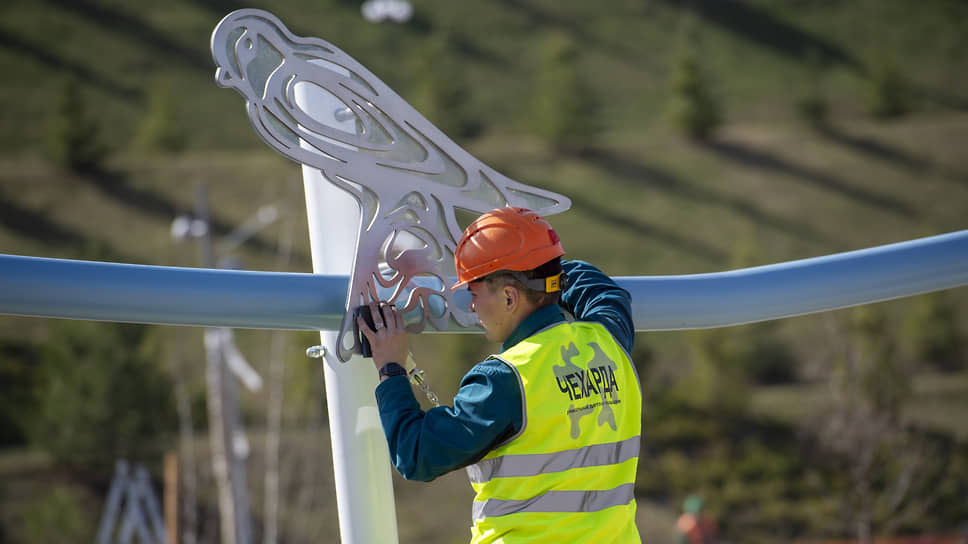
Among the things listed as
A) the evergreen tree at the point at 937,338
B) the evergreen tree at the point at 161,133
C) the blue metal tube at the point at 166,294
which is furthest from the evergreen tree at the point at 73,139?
the blue metal tube at the point at 166,294

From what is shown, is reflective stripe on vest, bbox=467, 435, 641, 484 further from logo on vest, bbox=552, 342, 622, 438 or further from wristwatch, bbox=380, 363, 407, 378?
wristwatch, bbox=380, 363, 407, 378

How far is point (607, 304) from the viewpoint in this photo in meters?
1.87

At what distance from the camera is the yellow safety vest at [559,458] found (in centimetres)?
165

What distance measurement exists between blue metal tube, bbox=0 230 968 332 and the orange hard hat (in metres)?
0.22

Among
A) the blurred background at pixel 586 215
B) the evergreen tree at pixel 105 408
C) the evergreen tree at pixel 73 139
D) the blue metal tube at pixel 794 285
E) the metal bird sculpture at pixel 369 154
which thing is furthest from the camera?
the evergreen tree at pixel 73 139

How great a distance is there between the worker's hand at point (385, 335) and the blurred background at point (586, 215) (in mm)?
12113

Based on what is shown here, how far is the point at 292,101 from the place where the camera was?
1590mm

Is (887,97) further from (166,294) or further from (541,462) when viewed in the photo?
(166,294)

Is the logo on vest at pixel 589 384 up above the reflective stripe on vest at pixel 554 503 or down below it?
above

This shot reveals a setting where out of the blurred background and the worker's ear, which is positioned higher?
the blurred background

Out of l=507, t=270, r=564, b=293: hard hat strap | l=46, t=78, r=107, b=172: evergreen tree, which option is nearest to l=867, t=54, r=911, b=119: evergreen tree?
l=46, t=78, r=107, b=172: evergreen tree

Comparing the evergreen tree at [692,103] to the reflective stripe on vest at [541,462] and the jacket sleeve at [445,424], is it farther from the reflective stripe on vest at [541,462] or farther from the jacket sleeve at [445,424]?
the jacket sleeve at [445,424]

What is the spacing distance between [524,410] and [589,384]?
0.50 feet

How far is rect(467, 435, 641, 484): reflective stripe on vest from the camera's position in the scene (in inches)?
64.9
